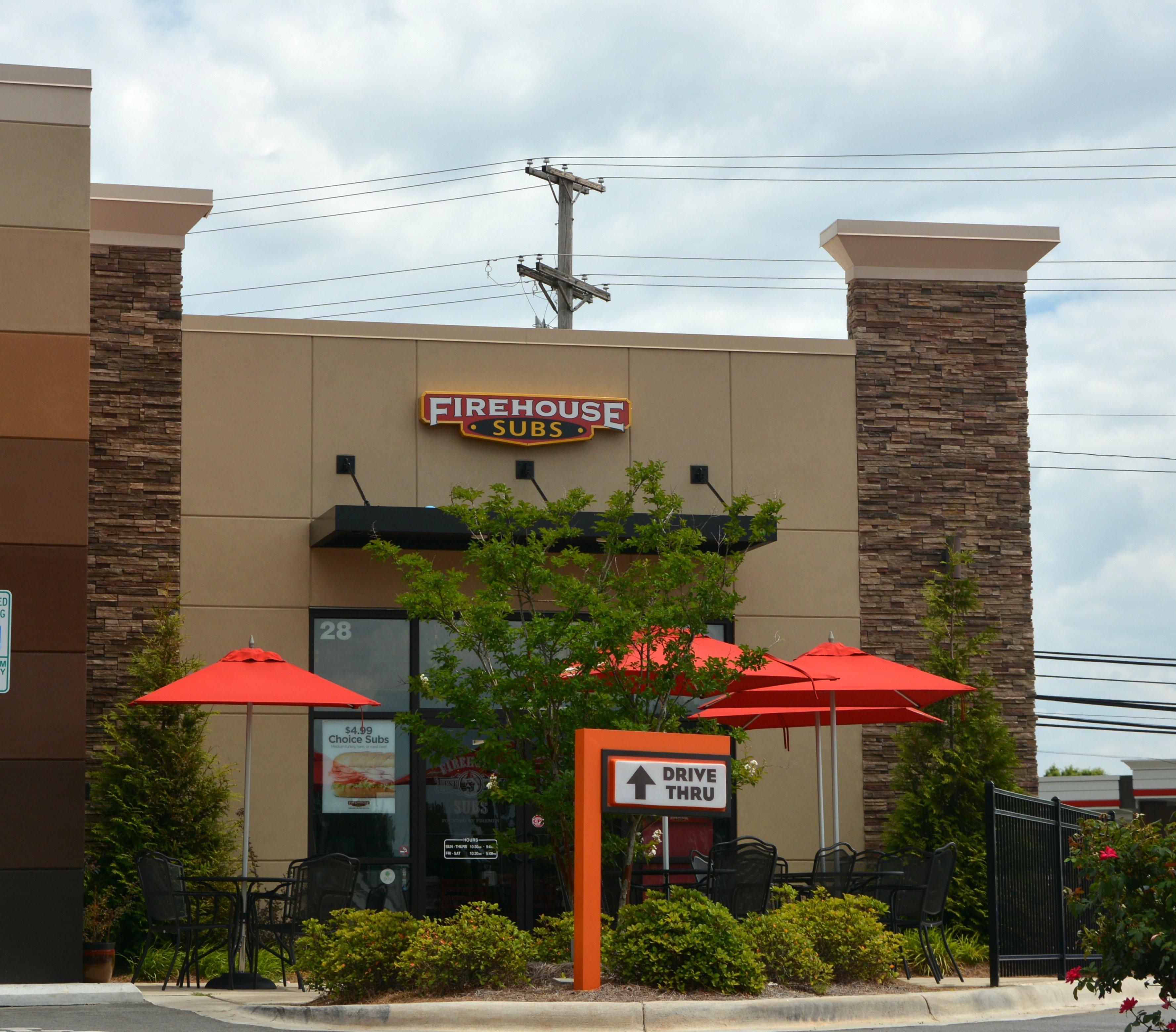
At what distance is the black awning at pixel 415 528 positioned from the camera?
49.4 feet

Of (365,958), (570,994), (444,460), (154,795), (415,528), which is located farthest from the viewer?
(444,460)

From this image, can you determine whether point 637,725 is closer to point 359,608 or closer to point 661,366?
point 359,608

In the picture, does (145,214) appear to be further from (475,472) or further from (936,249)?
(936,249)

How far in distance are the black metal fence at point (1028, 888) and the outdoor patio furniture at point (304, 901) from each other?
4.98m


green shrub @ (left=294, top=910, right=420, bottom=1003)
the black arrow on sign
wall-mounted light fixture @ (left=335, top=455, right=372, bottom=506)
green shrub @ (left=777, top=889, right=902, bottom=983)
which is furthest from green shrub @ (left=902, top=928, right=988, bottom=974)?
wall-mounted light fixture @ (left=335, top=455, right=372, bottom=506)

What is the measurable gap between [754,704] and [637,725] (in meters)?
2.63

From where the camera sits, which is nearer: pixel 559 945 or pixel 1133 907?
A: pixel 1133 907

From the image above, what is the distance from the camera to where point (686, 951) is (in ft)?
32.9

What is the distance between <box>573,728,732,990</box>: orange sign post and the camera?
9891mm

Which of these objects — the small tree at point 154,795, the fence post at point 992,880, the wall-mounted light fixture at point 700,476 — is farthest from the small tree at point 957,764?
the small tree at point 154,795

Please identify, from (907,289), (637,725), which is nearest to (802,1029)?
(637,725)

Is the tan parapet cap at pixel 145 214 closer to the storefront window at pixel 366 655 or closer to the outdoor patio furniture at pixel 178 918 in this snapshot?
the storefront window at pixel 366 655

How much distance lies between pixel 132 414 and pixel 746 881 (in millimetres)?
8168

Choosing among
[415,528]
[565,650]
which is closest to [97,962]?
[565,650]
